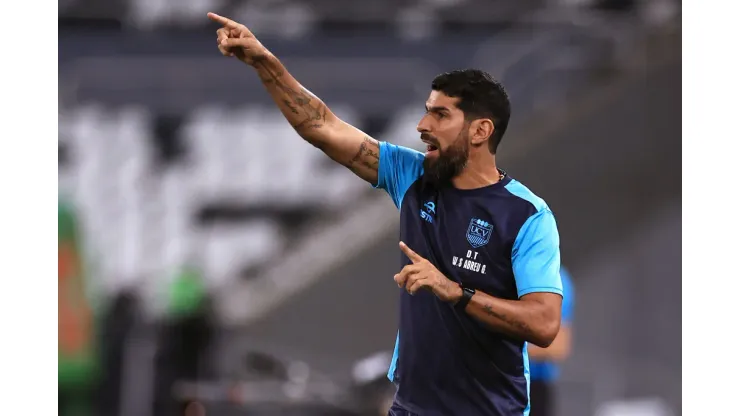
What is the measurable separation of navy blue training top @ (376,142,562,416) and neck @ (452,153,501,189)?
4 cm

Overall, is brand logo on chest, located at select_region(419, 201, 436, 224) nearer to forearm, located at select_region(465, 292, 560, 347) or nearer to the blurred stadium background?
forearm, located at select_region(465, 292, 560, 347)

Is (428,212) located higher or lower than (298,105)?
lower

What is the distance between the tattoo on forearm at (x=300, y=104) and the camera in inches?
129

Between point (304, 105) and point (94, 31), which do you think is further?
point (94, 31)

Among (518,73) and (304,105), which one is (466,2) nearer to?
(518,73)

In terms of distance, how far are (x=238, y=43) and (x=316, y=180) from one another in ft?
19.2

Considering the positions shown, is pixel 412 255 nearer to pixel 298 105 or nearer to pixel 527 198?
pixel 527 198

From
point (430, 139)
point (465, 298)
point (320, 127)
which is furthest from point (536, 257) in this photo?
point (320, 127)

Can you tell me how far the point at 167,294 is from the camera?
829 centimetres

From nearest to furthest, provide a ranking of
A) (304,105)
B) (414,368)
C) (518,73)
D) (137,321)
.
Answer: (414,368)
(304,105)
(137,321)
(518,73)

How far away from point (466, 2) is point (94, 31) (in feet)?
11.9

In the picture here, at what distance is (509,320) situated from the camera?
9.57 ft

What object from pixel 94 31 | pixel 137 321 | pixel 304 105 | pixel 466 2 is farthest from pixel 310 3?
pixel 304 105

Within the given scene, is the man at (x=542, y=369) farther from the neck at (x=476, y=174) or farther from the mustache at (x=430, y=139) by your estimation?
the mustache at (x=430, y=139)
